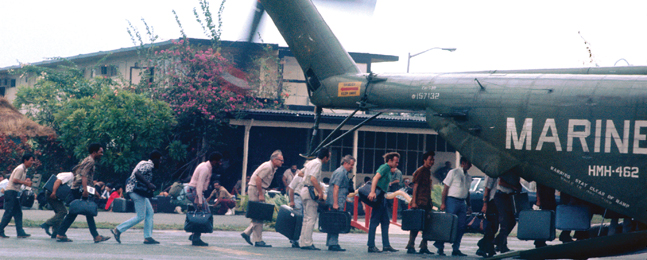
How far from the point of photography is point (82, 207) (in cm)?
1151

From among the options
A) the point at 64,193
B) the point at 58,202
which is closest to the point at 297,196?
the point at 64,193

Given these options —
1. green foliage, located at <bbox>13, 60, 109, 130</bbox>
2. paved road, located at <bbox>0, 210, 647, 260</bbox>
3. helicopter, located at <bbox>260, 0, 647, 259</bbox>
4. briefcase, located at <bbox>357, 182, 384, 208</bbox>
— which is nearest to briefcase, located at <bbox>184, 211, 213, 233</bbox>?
paved road, located at <bbox>0, 210, 647, 260</bbox>

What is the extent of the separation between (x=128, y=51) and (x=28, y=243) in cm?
2079

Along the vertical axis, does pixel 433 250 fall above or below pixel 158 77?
below

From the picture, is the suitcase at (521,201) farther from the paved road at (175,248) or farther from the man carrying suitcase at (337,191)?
the man carrying suitcase at (337,191)

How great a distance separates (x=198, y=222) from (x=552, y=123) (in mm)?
6292

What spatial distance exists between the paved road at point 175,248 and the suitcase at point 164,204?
5400 millimetres

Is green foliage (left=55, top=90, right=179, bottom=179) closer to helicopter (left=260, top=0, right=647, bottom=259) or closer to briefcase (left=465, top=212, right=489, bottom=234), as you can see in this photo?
briefcase (left=465, top=212, right=489, bottom=234)

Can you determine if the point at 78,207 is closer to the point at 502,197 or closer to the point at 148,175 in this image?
the point at 148,175

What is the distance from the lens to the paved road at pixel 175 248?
33.0ft

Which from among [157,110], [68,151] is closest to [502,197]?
[157,110]

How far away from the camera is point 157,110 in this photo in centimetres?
2277

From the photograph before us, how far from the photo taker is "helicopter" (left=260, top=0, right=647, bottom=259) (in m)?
7.96

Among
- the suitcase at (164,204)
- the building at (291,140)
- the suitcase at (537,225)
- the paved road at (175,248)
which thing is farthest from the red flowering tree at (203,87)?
the suitcase at (537,225)
